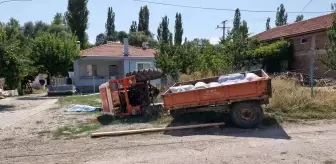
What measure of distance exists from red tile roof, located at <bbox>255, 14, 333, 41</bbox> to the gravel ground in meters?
20.7

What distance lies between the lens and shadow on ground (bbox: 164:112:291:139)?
8.59 m

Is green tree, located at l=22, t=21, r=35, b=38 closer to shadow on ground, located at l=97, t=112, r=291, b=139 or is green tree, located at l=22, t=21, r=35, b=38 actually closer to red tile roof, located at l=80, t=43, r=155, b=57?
red tile roof, located at l=80, t=43, r=155, b=57

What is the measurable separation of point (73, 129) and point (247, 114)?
5012 mm

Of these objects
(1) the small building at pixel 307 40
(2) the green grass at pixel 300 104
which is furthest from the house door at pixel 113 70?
(2) the green grass at pixel 300 104

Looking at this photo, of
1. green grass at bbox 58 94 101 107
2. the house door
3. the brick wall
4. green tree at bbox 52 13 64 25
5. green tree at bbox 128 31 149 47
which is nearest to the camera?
green grass at bbox 58 94 101 107

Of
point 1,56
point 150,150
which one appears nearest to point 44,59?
point 1,56

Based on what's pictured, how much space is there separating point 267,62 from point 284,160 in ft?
85.6

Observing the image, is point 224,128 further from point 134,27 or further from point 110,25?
point 110,25

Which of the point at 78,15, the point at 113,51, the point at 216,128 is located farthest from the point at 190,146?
the point at 78,15

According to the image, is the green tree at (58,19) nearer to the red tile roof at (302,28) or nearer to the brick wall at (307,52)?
the red tile roof at (302,28)

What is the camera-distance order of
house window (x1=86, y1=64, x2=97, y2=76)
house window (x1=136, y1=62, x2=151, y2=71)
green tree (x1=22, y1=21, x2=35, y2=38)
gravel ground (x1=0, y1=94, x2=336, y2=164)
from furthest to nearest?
green tree (x1=22, y1=21, x2=35, y2=38)
house window (x1=136, y1=62, x2=151, y2=71)
house window (x1=86, y1=64, x2=97, y2=76)
gravel ground (x1=0, y1=94, x2=336, y2=164)

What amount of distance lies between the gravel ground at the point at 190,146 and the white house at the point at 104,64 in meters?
24.3

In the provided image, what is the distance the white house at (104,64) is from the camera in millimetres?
34000

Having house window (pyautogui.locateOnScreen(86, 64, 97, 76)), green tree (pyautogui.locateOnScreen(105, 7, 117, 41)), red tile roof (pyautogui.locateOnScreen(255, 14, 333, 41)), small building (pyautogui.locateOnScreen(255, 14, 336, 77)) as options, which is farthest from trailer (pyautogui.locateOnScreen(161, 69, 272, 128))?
green tree (pyautogui.locateOnScreen(105, 7, 117, 41))
